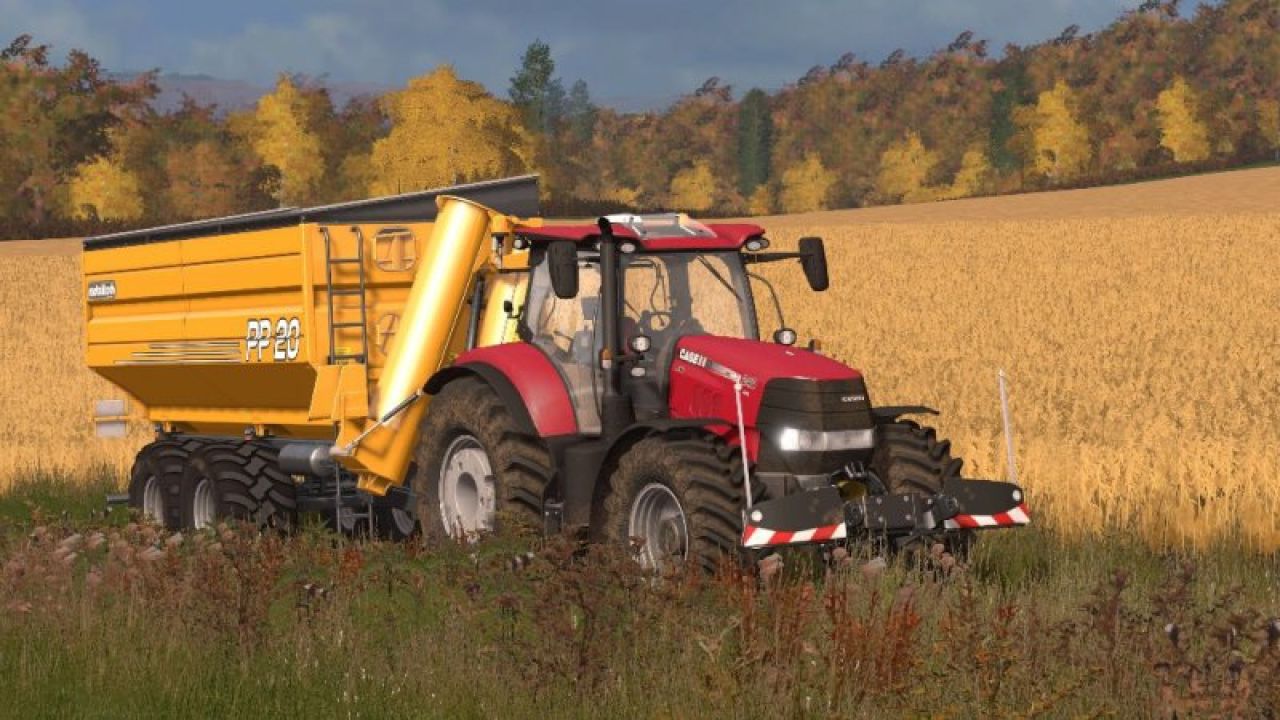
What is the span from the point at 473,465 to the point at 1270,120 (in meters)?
99.7

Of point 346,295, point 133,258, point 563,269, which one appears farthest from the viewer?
point 133,258

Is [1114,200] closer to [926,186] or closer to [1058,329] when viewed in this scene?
[1058,329]

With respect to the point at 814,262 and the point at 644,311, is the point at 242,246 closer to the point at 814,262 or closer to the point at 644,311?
the point at 644,311

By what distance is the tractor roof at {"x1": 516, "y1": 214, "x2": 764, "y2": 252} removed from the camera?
1078 centimetres

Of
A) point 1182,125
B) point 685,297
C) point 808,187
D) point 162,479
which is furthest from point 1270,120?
point 685,297

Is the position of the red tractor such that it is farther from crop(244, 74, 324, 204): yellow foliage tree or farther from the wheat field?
crop(244, 74, 324, 204): yellow foliage tree

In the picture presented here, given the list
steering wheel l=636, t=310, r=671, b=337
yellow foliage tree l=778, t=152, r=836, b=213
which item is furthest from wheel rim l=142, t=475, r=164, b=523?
yellow foliage tree l=778, t=152, r=836, b=213

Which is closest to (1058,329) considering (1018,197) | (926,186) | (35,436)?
(35,436)

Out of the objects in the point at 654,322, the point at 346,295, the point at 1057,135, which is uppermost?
the point at 1057,135

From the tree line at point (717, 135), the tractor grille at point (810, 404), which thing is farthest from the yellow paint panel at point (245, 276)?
the tree line at point (717, 135)

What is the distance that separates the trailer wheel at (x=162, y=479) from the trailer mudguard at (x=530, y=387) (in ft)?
13.7

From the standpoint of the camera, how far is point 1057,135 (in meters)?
103

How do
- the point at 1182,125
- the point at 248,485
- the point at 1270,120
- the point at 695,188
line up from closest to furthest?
the point at 248,485
the point at 1182,125
the point at 1270,120
the point at 695,188

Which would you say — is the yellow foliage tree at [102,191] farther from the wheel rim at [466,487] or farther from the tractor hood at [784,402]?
the tractor hood at [784,402]
